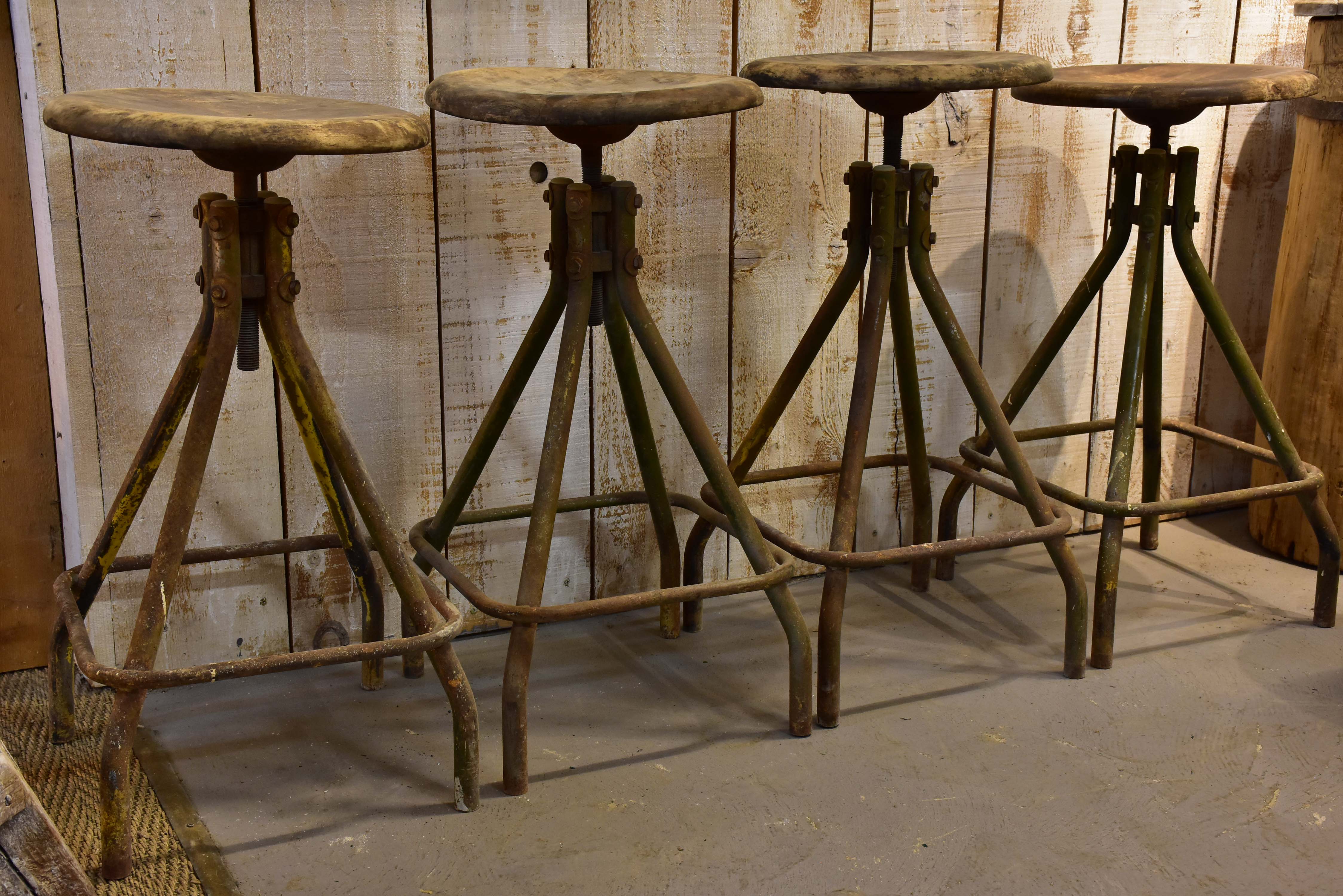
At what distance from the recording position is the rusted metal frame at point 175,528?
140 cm

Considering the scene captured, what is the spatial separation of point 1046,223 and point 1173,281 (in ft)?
1.07

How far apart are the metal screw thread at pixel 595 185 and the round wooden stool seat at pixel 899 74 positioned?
0.82 feet

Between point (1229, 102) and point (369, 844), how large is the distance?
4.80 feet

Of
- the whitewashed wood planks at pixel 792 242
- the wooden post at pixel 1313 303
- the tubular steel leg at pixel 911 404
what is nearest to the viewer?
the tubular steel leg at pixel 911 404

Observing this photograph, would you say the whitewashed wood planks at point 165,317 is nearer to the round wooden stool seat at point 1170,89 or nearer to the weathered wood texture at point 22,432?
the weathered wood texture at point 22,432

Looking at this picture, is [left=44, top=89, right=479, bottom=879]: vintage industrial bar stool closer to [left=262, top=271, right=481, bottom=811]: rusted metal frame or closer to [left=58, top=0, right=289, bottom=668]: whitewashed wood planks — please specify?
[left=262, top=271, right=481, bottom=811]: rusted metal frame

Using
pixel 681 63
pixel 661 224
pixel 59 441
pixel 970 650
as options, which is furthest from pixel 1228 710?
pixel 59 441

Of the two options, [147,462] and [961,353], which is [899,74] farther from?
[147,462]

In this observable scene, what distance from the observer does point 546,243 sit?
1.96 meters

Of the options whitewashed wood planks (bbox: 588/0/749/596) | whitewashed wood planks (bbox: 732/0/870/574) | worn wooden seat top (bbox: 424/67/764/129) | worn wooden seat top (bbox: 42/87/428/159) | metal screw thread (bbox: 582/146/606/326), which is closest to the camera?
worn wooden seat top (bbox: 42/87/428/159)

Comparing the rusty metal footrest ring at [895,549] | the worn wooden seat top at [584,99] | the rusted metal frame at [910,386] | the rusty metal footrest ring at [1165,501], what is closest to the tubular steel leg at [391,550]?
the worn wooden seat top at [584,99]

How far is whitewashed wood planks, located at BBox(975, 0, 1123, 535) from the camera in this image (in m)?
2.24

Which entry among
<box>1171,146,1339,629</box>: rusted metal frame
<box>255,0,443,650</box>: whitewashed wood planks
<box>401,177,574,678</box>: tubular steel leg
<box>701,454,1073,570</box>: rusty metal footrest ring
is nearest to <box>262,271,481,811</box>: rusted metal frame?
<box>401,177,574,678</box>: tubular steel leg

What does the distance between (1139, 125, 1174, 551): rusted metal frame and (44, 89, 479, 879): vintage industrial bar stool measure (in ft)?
3.77
